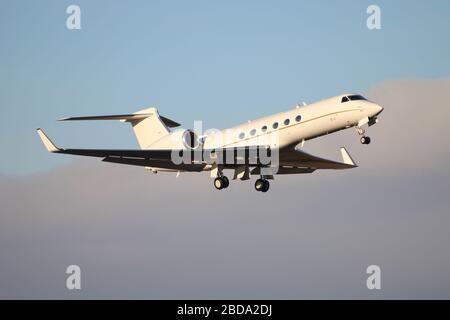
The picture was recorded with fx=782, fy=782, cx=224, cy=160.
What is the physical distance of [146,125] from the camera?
37.0 m

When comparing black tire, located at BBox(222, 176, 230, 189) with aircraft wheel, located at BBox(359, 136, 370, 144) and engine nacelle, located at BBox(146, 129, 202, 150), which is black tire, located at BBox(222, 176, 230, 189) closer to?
engine nacelle, located at BBox(146, 129, 202, 150)

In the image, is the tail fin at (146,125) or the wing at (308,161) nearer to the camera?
the wing at (308,161)

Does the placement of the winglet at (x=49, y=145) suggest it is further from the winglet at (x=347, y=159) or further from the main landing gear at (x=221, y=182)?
the winglet at (x=347, y=159)

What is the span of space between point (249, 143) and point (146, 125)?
6977 millimetres

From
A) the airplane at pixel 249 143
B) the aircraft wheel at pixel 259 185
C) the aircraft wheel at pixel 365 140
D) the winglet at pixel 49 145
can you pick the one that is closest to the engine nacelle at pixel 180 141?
the airplane at pixel 249 143

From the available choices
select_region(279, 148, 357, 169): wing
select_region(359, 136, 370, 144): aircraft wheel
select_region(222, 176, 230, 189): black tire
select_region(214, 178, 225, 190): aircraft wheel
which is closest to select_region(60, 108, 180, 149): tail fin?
select_region(214, 178, 225, 190): aircraft wheel

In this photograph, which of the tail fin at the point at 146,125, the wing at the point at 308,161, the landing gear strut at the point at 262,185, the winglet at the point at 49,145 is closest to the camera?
the winglet at the point at 49,145

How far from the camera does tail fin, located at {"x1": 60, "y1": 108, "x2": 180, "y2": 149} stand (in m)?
36.5

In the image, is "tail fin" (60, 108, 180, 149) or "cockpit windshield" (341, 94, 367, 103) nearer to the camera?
"cockpit windshield" (341, 94, 367, 103)

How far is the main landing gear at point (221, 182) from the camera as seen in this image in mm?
Result: 33188

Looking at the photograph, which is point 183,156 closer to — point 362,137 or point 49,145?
point 49,145

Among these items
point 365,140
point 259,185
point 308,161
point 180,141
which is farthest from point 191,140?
point 365,140

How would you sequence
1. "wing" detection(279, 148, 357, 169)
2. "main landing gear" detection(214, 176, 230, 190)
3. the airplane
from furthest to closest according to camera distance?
"main landing gear" detection(214, 176, 230, 190) < "wing" detection(279, 148, 357, 169) < the airplane
